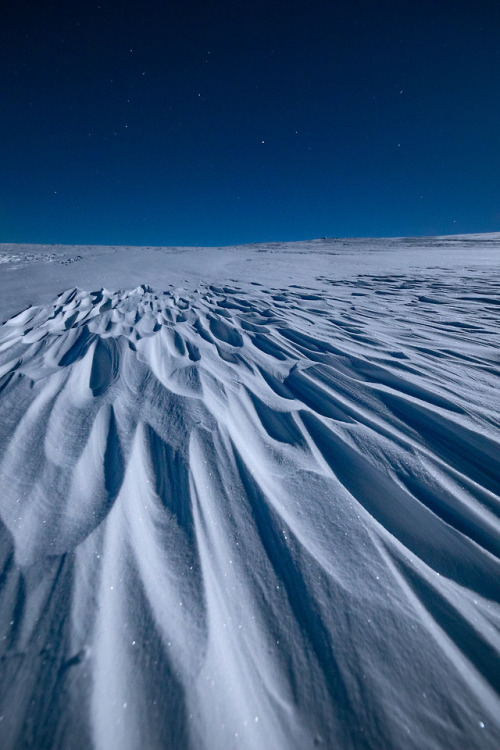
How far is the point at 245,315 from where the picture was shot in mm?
3297

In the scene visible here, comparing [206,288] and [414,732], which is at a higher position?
[206,288]

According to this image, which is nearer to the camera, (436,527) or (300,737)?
(300,737)

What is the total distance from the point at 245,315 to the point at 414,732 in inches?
121

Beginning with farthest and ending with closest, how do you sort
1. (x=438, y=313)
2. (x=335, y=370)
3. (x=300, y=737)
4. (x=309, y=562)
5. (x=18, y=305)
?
(x=18, y=305) → (x=438, y=313) → (x=335, y=370) → (x=309, y=562) → (x=300, y=737)

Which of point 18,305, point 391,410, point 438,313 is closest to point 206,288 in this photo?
point 18,305

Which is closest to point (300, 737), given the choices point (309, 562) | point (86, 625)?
point (309, 562)

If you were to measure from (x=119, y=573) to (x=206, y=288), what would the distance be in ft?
15.2

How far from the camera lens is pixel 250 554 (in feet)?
2.96

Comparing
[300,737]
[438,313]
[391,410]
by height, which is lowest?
[300,737]

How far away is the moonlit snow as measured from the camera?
62cm

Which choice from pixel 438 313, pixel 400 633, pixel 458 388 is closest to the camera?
pixel 400 633

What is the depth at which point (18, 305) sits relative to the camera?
146 inches

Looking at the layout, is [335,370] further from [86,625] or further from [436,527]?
[86,625]

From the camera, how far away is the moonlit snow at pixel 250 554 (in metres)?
0.62
